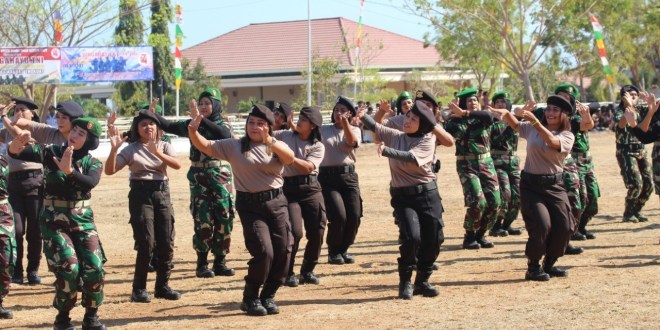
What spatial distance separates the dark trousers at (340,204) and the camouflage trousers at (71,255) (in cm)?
374

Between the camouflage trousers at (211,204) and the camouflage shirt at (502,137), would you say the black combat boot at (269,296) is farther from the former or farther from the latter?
the camouflage shirt at (502,137)

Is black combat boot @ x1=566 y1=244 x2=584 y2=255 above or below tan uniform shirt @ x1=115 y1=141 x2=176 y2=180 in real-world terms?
below

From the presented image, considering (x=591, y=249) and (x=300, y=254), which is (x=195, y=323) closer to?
(x=300, y=254)

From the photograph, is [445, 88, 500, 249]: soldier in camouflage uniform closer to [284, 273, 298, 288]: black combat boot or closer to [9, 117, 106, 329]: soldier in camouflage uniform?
[284, 273, 298, 288]: black combat boot

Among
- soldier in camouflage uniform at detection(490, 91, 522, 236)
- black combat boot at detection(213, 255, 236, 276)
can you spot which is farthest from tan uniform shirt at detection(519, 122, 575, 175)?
black combat boot at detection(213, 255, 236, 276)

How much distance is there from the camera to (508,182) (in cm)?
1459

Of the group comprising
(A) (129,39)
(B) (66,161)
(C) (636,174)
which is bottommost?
(C) (636,174)

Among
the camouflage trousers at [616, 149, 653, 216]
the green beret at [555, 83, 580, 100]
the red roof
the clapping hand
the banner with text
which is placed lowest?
the camouflage trousers at [616, 149, 653, 216]

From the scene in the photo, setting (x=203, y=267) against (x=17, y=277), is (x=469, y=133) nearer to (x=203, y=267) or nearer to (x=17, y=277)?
(x=203, y=267)

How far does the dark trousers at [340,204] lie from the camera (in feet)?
39.4

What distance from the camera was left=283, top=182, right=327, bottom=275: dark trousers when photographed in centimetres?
1097

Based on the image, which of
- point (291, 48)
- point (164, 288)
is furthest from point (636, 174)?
point (291, 48)

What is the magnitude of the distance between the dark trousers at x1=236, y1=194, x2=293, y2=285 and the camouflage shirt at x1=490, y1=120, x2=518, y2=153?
552cm

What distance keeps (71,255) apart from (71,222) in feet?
0.92
